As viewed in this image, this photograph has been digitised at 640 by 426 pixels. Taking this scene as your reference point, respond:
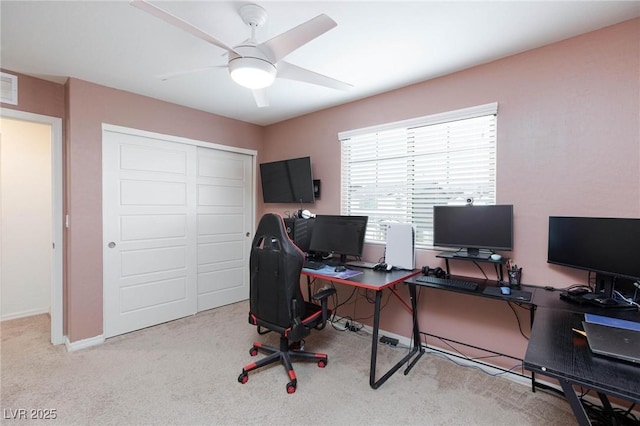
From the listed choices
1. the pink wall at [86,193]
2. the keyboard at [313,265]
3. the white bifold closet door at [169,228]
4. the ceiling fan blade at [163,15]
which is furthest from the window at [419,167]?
the pink wall at [86,193]

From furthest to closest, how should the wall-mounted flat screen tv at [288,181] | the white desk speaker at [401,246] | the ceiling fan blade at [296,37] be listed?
the wall-mounted flat screen tv at [288,181] < the white desk speaker at [401,246] < the ceiling fan blade at [296,37]

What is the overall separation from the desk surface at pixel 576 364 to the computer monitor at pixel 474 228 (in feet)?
2.83

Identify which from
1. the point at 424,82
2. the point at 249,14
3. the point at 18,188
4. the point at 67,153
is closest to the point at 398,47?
the point at 424,82

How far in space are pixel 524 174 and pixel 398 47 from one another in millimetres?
1375

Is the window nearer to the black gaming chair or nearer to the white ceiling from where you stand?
the white ceiling

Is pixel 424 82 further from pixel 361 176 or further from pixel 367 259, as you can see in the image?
pixel 367 259

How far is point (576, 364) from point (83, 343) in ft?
12.1

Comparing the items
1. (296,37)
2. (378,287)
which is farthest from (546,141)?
(296,37)

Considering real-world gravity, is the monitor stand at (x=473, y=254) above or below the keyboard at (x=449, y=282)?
above

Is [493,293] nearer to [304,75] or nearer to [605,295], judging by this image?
[605,295]

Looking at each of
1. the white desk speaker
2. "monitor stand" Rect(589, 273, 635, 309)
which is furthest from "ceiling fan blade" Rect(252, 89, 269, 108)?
"monitor stand" Rect(589, 273, 635, 309)

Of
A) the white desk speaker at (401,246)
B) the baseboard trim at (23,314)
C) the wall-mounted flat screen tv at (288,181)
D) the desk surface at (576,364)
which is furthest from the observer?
the wall-mounted flat screen tv at (288,181)

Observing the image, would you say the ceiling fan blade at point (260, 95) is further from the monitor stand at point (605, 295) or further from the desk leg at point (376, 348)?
the monitor stand at point (605, 295)

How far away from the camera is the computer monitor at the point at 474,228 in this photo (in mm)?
2186
